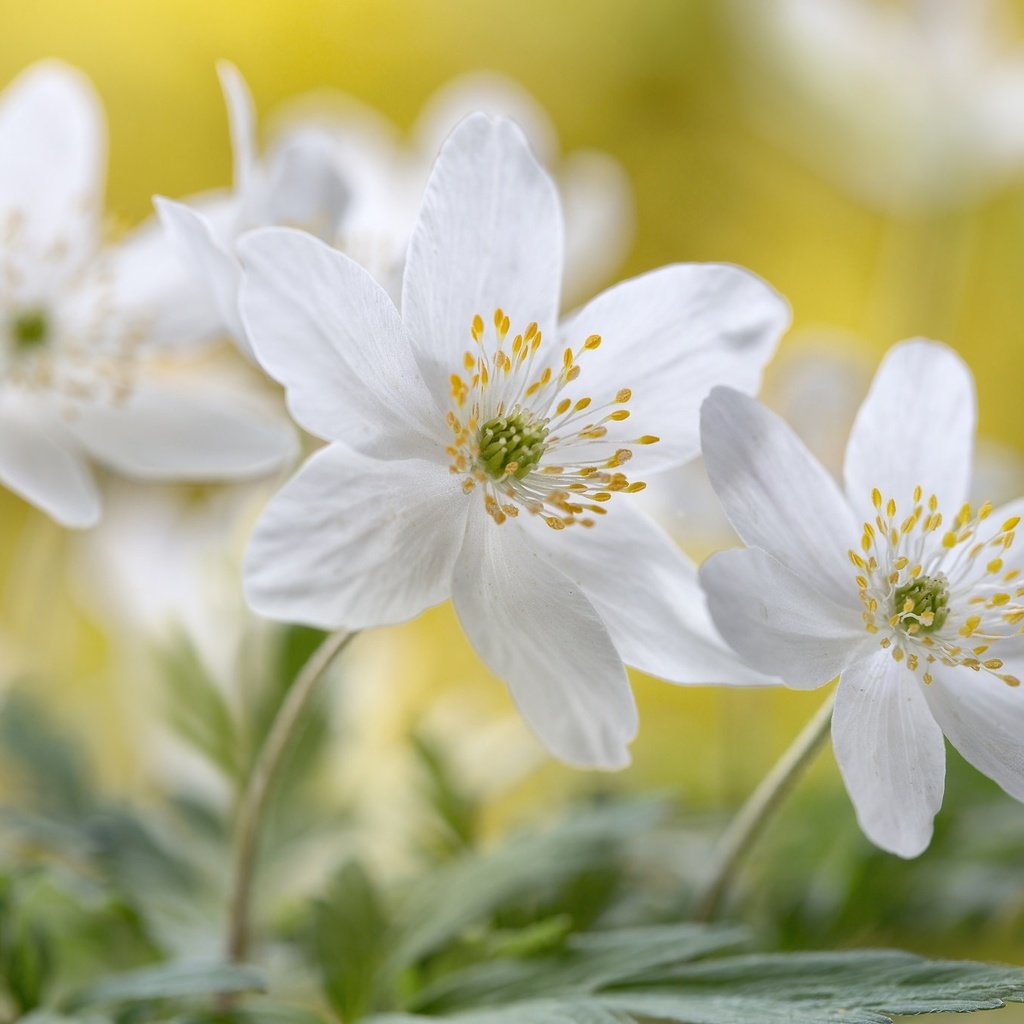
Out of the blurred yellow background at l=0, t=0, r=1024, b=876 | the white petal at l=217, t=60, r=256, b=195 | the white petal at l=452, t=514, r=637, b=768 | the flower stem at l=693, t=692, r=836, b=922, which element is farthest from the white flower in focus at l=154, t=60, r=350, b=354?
the blurred yellow background at l=0, t=0, r=1024, b=876

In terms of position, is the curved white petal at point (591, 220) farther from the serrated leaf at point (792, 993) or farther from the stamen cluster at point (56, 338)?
the serrated leaf at point (792, 993)

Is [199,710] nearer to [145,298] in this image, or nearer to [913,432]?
[145,298]

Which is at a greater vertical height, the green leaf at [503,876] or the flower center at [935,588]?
the flower center at [935,588]

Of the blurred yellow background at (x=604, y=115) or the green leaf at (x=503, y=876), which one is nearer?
the green leaf at (x=503, y=876)

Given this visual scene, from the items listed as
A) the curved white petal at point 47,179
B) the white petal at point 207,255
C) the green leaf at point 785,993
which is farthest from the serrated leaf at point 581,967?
the curved white petal at point 47,179

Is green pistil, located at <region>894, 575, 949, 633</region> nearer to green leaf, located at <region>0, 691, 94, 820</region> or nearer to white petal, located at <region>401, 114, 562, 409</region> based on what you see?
white petal, located at <region>401, 114, 562, 409</region>

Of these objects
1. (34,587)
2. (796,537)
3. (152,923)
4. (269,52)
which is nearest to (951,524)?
(796,537)

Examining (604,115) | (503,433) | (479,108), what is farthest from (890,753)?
(604,115)

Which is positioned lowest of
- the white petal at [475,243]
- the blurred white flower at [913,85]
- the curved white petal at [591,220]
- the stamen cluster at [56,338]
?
the white petal at [475,243]
